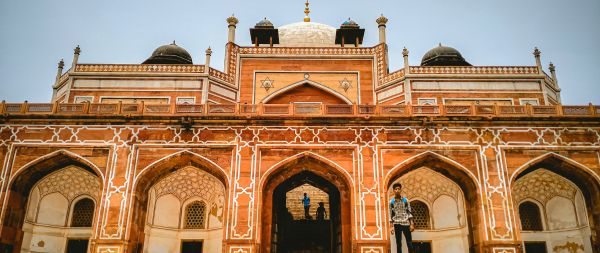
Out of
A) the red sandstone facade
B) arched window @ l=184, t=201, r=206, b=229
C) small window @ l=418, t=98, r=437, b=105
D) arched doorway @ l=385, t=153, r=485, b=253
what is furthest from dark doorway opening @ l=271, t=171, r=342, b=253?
small window @ l=418, t=98, r=437, b=105

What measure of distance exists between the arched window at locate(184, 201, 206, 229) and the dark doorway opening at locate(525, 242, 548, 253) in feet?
34.1

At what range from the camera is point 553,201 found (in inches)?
611

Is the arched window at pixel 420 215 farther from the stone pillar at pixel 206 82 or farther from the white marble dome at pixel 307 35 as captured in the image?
the white marble dome at pixel 307 35

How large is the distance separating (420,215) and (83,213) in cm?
1104

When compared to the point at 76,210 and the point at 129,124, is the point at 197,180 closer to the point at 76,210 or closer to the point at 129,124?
the point at 129,124

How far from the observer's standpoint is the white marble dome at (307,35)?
23.4 m

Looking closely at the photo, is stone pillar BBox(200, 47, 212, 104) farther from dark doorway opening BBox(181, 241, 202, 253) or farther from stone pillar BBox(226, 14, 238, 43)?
dark doorway opening BBox(181, 241, 202, 253)

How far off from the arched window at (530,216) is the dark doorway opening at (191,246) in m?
10.5

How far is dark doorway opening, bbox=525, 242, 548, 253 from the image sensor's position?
1527 centimetres

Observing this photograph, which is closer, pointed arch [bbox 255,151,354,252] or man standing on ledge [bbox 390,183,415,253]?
man standing on ledge [bbox 390,183,415,253]

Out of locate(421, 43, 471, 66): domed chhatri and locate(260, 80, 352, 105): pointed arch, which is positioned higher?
locate(421, 43, 471, 66): domed chhatri

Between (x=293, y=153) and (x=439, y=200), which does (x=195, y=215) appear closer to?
(x=293, y=153)

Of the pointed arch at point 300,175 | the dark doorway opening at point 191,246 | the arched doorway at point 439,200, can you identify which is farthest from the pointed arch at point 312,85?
the dark doorway opening at point 191,246

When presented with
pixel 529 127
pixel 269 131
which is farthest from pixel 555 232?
pixel 269 131
